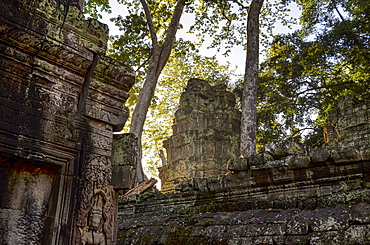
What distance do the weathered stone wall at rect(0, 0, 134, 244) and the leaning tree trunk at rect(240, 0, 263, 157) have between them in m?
8.09

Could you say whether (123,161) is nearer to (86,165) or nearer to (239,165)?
(86,165)

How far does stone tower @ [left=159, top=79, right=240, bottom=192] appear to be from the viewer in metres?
16.5

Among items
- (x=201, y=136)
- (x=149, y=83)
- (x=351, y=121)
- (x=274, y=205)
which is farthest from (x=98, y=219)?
(x=201, y=136)

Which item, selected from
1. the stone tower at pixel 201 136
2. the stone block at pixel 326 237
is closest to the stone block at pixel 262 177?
the stone block at pixel 326 237

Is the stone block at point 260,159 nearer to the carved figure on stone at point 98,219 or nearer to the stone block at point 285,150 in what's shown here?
the stone block at point 285,150

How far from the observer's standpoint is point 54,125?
9.51 ft

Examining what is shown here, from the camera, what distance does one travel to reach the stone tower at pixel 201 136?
1648 centimetres

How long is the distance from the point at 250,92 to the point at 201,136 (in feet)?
17.5

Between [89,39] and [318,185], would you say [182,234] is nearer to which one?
[318,185]

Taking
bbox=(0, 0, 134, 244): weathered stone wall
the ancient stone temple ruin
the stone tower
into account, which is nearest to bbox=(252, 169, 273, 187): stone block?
the ancient stone temple ruin

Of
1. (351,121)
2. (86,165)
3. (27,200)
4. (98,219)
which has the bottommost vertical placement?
(98,219)

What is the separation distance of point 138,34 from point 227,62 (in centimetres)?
1002

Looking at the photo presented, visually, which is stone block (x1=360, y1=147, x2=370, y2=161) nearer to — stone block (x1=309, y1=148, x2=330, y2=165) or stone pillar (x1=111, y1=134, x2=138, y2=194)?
stone block (x1=309, y1=148, x2=330, y2=165)

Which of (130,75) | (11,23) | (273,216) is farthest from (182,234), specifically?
(11,23)
